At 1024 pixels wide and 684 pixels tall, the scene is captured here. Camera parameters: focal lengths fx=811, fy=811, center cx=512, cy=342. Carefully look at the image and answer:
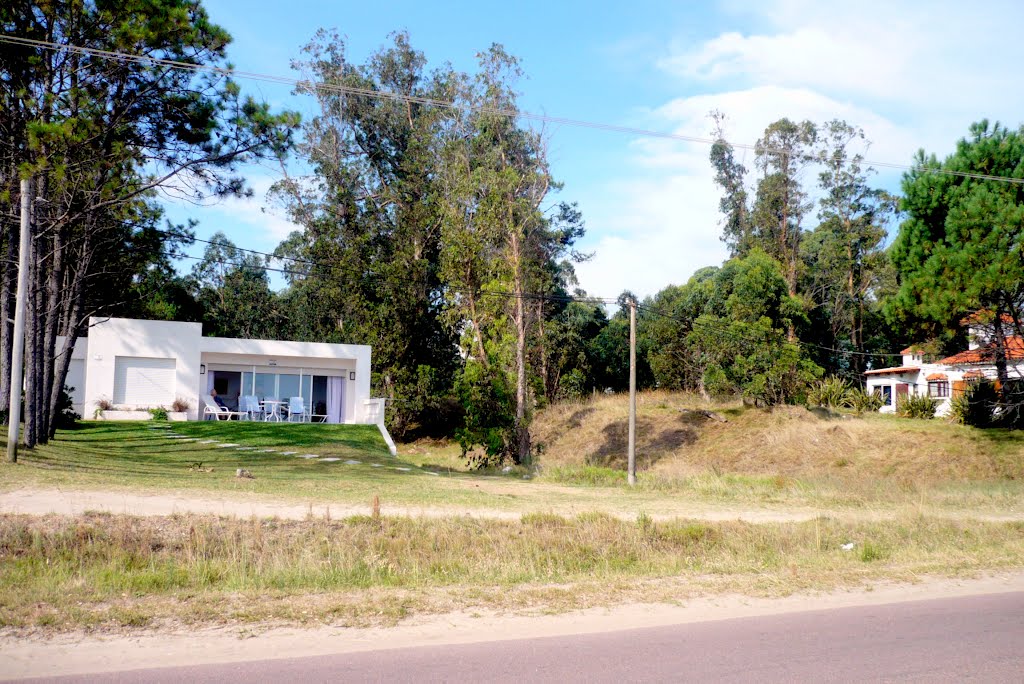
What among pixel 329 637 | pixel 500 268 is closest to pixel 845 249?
pixel 500 268

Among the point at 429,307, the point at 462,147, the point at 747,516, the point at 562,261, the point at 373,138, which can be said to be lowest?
the point at 747,516

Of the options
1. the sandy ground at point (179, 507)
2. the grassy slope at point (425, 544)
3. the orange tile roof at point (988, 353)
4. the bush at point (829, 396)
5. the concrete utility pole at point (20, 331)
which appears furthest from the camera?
the bush at point (829, 396)

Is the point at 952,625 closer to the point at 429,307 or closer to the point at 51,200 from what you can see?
the point at 51,200

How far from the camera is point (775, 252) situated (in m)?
48.0

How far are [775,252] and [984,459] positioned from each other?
73.7 feet

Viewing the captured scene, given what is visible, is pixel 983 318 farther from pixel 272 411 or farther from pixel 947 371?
pixel 272 411

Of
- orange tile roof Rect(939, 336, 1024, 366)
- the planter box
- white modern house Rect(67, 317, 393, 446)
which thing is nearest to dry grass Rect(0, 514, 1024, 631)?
orange tile roof Rect(939, 336, 1024, 366)

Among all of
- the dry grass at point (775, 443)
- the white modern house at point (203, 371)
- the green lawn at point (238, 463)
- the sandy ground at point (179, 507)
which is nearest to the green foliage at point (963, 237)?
the dry grass at point (775, 443)

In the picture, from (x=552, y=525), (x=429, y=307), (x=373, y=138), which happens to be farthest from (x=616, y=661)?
(x=373, y=138)

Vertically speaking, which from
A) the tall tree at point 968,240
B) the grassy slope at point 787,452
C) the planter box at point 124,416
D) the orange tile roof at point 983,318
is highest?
the tall tree at point 968,240

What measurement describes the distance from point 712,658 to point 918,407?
→ 32065 mm

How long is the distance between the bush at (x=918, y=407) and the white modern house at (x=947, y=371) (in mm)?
801

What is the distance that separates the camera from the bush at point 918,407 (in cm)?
3353

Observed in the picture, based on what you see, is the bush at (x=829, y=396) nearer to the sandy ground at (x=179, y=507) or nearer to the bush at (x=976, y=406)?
the bush at (x=976, y=406)
